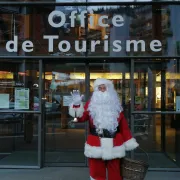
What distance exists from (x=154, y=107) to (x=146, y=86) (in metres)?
0.50

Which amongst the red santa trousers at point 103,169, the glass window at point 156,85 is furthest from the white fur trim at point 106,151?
the glass window at point 156,85

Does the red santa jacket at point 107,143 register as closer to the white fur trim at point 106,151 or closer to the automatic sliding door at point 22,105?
the white fur trim at point 106,151

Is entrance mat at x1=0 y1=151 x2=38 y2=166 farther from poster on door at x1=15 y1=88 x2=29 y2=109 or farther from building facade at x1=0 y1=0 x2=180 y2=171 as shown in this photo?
poster on door at x1=15 y1=88 x2=29 y2=109

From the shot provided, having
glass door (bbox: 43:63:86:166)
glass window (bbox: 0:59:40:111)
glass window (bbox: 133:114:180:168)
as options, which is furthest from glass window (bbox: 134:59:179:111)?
glass window (bbox: 0:59:40:111)

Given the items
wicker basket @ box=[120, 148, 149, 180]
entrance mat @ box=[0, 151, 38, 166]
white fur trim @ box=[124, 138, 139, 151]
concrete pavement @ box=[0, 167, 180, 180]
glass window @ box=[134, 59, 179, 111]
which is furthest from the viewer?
entrance mat @ box=[0, 151, 38, 166]

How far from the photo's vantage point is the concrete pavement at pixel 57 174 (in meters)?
7.06

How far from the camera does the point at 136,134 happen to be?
315 inches

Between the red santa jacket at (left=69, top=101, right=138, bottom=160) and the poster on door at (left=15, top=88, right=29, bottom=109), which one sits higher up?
the poster on door at (left=15, top=88, right=29, bottom=109)

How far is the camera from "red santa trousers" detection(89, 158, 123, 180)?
17.1ft

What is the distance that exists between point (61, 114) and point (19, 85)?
3.83ft

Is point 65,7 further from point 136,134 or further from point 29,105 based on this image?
point 136,134

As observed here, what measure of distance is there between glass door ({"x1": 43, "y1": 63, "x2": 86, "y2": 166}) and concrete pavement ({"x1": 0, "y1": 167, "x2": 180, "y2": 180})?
51cm

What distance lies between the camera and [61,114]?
8.35 meters

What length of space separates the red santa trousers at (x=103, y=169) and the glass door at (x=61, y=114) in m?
2.88
